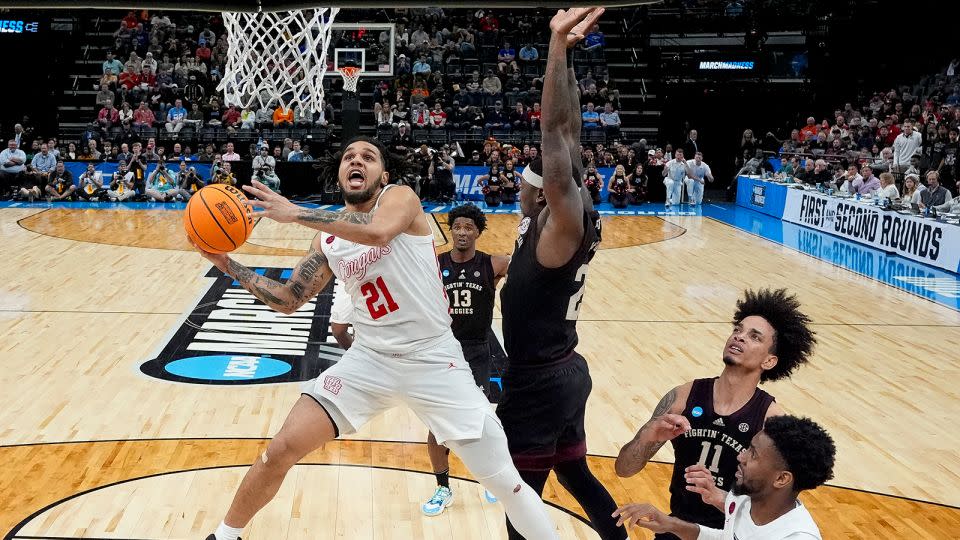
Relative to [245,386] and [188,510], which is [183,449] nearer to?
[188,510]

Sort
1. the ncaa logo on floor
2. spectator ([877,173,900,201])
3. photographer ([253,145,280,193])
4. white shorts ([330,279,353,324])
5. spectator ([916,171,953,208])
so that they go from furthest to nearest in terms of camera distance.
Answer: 1. photographer ([253,145,280,193])
2. spectator ([877,173,900,201])
3. spectator ([916,171,953,208])
4. the ncaa logo on floor
5. white shorts ([330,279,353,324])

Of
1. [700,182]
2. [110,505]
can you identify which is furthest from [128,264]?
[700,182]

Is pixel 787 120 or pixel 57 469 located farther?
pixel 787 120

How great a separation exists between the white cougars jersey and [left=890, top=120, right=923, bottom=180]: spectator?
1756 centimetres

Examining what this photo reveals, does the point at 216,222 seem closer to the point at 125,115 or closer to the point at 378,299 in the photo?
the point at 378,299

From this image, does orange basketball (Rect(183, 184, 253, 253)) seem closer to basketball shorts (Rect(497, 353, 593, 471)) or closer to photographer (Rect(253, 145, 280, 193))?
basketball shorts (Rect(497, 353, 593, 471))

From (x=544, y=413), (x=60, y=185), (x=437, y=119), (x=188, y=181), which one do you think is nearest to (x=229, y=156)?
(x=188, y=181)

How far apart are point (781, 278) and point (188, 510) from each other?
9.89 meters

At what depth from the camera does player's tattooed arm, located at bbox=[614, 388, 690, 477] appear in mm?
3424

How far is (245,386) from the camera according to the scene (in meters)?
7.59

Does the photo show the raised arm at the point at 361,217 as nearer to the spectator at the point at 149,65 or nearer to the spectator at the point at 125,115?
the spectator at the point at 125,115

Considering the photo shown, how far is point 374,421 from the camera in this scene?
681cm

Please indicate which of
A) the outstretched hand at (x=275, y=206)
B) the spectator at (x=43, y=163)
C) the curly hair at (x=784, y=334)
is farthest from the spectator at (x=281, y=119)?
the curly hair at (x=784, y=334)

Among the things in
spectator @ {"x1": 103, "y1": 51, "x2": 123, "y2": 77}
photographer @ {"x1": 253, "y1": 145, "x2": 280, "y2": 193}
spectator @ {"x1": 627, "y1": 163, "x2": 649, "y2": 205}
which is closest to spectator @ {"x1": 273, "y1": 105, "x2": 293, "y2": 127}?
photographer @ {"x1": 253, "y1": 145, "x2": 280, "y2": 193}
